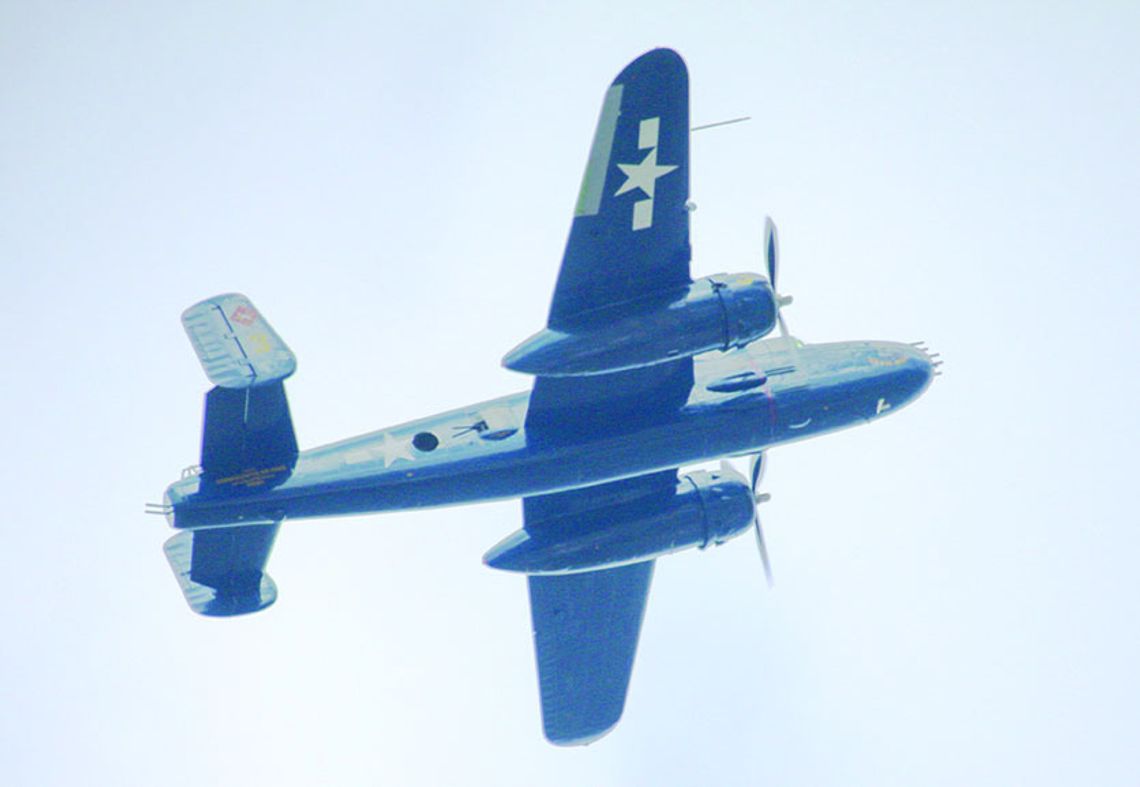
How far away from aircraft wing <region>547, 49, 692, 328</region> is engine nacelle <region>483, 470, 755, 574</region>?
223 inches

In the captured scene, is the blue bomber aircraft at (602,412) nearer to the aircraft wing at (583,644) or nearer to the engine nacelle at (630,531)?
the engine nacelle at (630,531)

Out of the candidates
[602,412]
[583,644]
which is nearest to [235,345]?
[602,412]

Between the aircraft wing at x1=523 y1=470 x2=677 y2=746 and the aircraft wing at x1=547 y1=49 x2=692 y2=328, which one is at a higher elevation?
the aircraft wing at x1=547 y1=49 x2=692 y2=328

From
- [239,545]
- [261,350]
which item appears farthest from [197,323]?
[239,545]

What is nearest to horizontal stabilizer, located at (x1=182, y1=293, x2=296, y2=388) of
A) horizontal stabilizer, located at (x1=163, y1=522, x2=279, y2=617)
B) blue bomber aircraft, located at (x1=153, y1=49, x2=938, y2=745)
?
blue bomber aircraft, located at (x1=153, y1=49, x2=938, y2=745)

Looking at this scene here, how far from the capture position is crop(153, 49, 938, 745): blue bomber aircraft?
1147 inches

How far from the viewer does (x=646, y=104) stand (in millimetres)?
28828

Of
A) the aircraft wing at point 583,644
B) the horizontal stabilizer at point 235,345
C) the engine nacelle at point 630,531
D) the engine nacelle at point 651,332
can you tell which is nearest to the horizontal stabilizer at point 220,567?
the horizontal stabilizer at point 235,345

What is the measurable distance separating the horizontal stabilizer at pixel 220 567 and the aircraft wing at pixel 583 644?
7.92m

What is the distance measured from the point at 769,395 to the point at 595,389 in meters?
3.72

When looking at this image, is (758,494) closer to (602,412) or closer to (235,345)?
(602,412)

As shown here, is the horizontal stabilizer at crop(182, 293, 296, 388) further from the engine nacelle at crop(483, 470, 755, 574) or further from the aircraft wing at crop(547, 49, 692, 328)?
the engine nacelle at crop(483, 470, 755, 574)

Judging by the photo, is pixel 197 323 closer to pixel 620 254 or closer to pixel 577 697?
pixel 620 254

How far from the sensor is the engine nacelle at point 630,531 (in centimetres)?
3291
